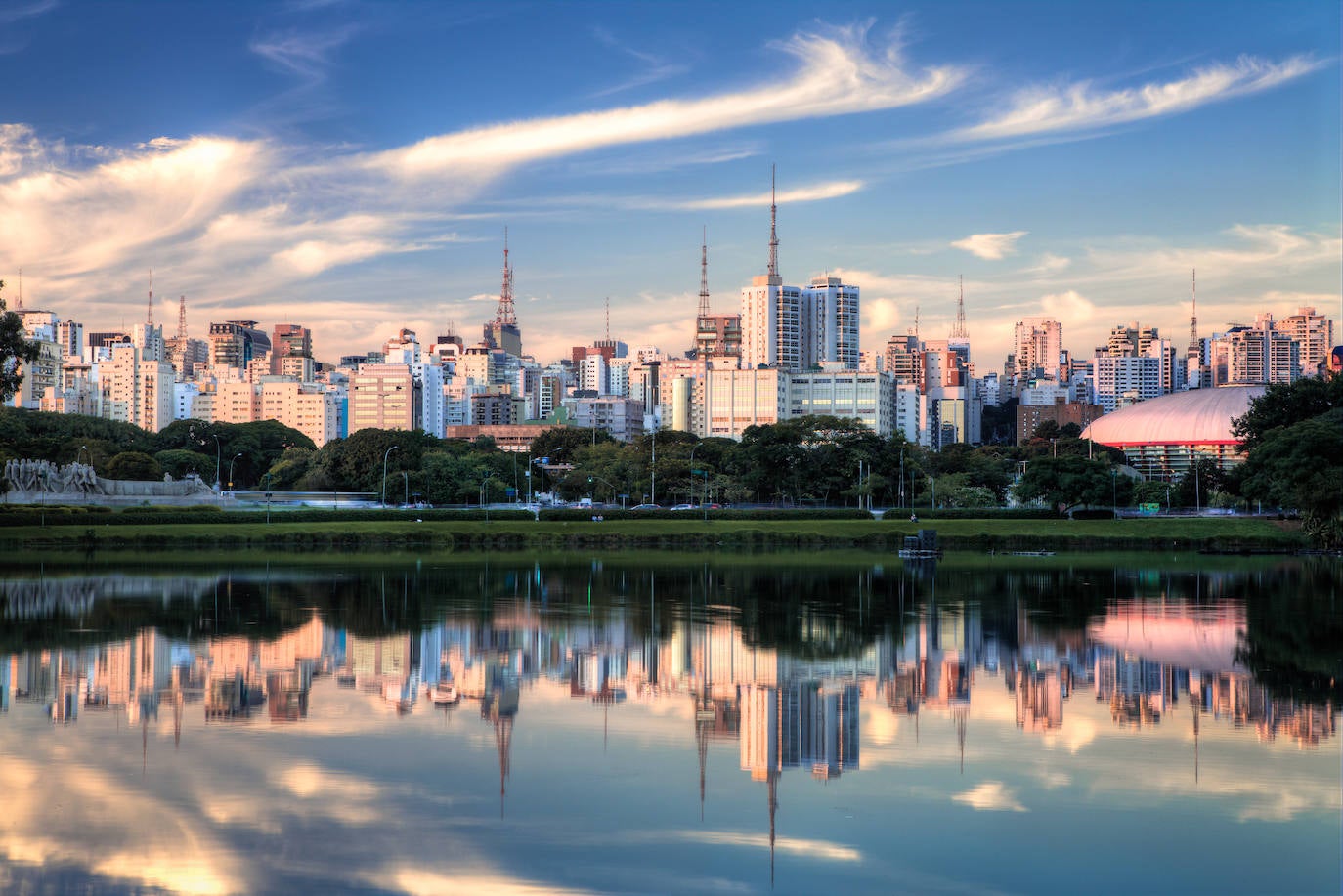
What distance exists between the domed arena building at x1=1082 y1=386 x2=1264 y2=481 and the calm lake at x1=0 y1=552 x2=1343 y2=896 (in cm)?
12628

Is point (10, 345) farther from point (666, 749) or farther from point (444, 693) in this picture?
point (666, 749)

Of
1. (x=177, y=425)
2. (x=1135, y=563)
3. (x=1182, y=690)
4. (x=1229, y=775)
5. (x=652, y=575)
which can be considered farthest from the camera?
(x=177, y=425)

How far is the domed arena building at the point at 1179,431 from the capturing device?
150 meters

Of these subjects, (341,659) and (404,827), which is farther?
(341,659)

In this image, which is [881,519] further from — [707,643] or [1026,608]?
[707,643]

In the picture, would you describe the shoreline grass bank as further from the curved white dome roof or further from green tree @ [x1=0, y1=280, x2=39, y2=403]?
the curved white dome roof

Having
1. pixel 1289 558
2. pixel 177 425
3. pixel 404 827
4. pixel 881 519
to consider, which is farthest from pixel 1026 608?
pixel 177 425

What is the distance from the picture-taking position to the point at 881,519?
7581 centimetres

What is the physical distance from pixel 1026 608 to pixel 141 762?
24216 mm

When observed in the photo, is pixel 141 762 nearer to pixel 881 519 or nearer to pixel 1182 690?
pixel 1182 690

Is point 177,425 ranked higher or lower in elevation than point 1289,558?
higher

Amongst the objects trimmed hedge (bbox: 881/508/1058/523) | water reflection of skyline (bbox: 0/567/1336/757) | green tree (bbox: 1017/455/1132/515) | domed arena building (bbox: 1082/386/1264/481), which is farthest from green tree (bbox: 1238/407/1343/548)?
domed arena building (bbox: 1082/386/1264/481)

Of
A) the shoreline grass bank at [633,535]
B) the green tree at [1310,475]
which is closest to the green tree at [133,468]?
the shoreline grass bank at [633,535]

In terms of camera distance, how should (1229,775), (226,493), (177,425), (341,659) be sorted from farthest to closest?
(177,425), (226,493), (341,659), (1229,775)
